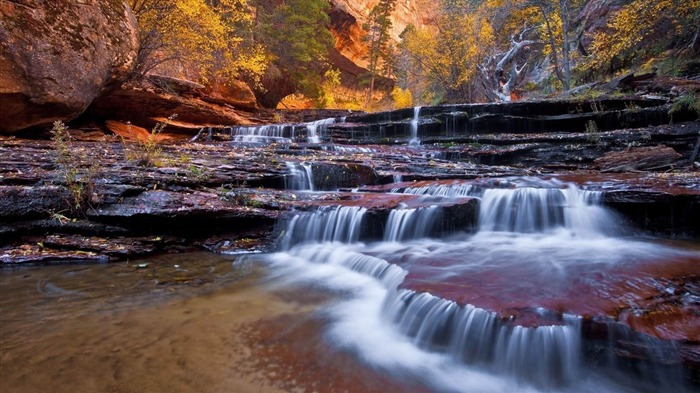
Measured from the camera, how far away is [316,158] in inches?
379

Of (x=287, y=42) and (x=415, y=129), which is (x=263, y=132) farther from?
(x=287, y=42)

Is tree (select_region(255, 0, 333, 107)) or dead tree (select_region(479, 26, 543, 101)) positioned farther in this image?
tree (select_region(255, 0, 333, 107))

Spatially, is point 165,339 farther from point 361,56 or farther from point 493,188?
point 361,56

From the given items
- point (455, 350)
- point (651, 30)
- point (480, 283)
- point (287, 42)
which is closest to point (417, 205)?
point (480, 283)

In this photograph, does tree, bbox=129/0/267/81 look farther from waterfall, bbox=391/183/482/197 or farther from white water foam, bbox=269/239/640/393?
white water foam, bbox=269/239/640/393

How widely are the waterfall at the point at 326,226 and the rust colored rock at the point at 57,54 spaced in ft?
21.8

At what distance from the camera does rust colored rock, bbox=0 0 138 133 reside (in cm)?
717

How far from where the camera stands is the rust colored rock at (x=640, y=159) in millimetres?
8281

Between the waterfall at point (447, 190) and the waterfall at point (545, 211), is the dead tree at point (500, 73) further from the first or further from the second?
the waterfall at point (545, 211)

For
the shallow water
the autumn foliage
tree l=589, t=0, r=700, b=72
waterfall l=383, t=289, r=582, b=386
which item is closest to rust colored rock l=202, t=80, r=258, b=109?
the autumn foliage

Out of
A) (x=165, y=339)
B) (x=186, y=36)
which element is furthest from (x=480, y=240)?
(x=186, y=36)

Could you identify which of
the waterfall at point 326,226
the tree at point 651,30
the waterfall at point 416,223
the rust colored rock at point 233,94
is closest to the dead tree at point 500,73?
the tree at point 651,30

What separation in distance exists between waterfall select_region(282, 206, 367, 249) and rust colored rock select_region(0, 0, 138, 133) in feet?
21.8

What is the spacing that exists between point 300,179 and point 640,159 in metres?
8.11
